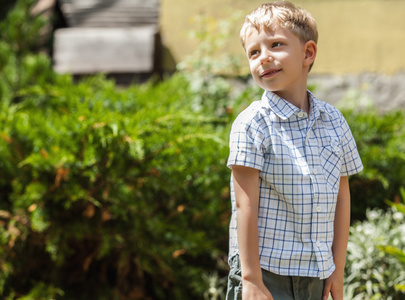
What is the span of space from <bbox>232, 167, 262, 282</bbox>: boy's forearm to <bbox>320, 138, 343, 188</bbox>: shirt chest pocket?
248 millimetres

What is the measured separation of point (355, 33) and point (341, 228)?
3105 millimetres

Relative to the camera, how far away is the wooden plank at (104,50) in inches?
193

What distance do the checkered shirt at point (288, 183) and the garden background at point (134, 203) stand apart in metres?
1.02

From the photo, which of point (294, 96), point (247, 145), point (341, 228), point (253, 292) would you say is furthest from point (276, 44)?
point (253, 292)

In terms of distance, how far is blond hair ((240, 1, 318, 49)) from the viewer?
5.36 feet

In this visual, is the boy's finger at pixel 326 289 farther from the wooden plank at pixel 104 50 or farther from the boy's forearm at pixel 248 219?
the wooden plank at pixel 104 50

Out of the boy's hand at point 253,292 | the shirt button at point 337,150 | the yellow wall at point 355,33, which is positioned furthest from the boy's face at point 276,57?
the yellow wall at point 355,33

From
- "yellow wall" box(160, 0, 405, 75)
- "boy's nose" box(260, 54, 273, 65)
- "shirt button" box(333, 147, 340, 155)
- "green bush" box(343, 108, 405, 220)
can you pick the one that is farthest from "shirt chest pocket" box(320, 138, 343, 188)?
"yellow wall" box(160, 0, 405, 75)

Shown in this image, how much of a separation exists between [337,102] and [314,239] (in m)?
3.14

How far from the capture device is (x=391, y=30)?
4.42 m

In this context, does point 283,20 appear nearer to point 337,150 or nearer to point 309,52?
point 309,52

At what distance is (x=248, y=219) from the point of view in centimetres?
159

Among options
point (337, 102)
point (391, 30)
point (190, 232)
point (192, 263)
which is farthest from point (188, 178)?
point (391, 30)

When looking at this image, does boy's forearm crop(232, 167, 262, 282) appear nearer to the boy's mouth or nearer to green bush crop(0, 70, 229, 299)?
the boy's mouth
